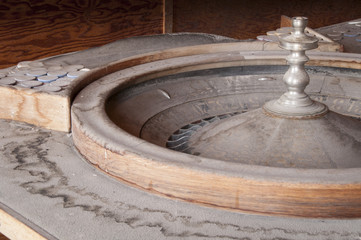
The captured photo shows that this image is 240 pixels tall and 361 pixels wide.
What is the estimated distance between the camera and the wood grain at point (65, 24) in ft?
16.1

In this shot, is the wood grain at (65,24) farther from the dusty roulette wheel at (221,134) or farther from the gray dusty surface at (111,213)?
the gray dusty surface at (111,213)

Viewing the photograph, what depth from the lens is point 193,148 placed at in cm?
244

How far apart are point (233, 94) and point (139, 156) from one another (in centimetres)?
154

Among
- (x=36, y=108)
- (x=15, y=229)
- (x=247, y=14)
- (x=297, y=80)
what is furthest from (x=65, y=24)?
(x=15, y=229)

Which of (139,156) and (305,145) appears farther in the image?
(305,145)

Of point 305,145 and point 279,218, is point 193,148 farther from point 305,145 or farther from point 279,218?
point 279,218

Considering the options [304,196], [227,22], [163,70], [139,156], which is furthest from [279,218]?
[227,22]

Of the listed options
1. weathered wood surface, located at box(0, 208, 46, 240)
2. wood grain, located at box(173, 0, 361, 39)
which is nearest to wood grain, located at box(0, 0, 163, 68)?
wood grain, located at box(173, 0, 361, 39)

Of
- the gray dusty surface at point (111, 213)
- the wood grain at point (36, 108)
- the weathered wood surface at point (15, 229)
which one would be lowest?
the weathered wood surface at point (15, 229)

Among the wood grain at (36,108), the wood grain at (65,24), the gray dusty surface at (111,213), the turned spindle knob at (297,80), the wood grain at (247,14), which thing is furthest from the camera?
the wood grain at (247,14)

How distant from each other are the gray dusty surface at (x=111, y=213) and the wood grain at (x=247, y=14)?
4.78m

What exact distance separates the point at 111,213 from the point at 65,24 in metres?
4.14

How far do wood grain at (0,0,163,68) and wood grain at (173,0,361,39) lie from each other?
1.58 feet

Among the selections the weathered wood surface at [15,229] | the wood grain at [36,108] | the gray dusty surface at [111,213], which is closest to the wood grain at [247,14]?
the wood grain at [36,108]
